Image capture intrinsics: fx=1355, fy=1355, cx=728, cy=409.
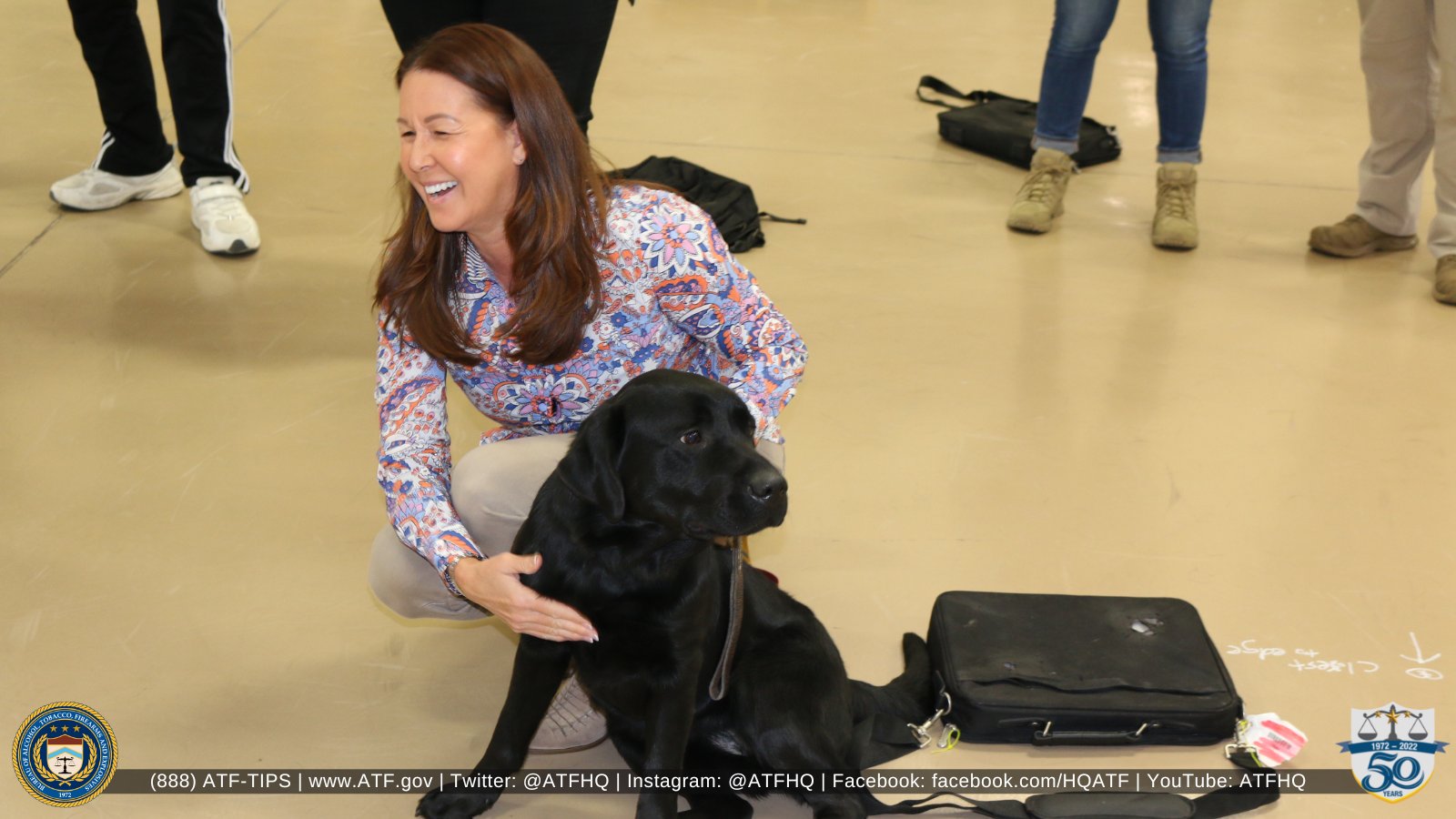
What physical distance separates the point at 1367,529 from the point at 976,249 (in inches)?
59.8

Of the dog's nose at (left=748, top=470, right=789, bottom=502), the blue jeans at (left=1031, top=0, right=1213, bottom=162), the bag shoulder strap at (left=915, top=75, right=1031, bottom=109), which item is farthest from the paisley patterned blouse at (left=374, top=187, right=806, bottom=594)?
the bag shoulder strap at (left=915, top=75, right=1031, bottom=109)

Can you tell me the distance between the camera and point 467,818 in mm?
1878

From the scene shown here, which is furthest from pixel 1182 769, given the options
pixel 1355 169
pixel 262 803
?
pixel 1355 169

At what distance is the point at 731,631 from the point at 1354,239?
2.82m

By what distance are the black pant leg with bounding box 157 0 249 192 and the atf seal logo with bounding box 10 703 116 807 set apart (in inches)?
81.7

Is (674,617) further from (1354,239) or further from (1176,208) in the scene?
(1354,239)

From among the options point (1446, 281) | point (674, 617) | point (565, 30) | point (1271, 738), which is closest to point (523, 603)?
point (674, 617)

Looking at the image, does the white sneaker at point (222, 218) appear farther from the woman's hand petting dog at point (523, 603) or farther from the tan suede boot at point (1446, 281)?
the tan suede boot at point (1446, 281)

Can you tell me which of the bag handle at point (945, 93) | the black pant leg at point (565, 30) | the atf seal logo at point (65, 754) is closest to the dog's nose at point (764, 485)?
the atf seal logo at point (65, 754)

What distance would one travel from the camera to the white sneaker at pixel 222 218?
3.61 m

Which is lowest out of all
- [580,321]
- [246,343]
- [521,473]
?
[246,343]

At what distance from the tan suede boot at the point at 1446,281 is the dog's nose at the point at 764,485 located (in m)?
2.71

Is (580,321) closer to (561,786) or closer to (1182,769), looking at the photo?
(561,786)

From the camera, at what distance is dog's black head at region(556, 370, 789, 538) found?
1572 millimetres
